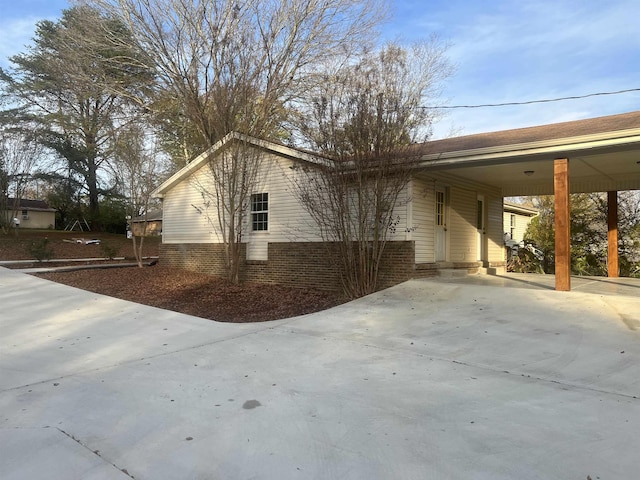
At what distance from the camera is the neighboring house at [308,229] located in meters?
11.0

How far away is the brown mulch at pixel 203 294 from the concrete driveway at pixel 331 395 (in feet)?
4.82

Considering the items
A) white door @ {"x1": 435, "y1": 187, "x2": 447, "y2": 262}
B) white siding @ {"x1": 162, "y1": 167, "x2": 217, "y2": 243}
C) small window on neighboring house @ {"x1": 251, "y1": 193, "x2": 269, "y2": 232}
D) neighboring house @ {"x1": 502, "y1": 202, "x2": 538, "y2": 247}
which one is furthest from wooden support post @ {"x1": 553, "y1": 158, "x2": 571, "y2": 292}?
neighboring house @ {"x1": 502, "y1": 202, "x2": 538, "y2": 247}

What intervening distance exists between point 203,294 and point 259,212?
3726 mm

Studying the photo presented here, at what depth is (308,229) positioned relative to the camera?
1244 centimetres

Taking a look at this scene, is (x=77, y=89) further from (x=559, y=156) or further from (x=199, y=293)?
(x=559, y=156)

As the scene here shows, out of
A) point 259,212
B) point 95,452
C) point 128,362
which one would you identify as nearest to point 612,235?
point 259,212

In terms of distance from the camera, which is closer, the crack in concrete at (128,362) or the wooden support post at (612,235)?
the crack in concrete at (128,362)

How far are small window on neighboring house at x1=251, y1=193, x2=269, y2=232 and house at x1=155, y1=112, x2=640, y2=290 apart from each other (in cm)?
4

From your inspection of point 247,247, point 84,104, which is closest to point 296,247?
point 247,247

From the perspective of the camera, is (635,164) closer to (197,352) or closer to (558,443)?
(558,443)

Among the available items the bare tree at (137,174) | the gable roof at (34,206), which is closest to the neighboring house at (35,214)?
the gable roof at (34,206)

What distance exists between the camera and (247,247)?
46.1 ft

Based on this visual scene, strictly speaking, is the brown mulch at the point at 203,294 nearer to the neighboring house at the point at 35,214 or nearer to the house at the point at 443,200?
the house at the point at 443,200

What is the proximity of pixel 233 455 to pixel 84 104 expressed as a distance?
99.4ft
